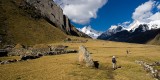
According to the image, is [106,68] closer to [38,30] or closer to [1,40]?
[1,40]

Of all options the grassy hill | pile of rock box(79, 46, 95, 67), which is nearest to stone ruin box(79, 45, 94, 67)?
pile of rock box(79, 46, 95, 67)

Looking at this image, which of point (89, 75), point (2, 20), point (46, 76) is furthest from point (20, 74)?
point (2, 20)

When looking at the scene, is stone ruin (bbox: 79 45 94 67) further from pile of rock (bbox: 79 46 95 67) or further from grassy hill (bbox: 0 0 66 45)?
grassy hill (bbox: 0 0 66 45)

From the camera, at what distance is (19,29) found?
550 feet

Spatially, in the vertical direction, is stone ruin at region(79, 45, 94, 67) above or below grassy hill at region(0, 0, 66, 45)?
below

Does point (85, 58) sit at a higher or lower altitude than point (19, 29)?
lower

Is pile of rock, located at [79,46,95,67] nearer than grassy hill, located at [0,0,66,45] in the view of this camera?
Yes

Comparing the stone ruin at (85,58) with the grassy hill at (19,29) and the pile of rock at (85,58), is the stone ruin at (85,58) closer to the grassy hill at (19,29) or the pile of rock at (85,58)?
the pile of rock at (85,58)

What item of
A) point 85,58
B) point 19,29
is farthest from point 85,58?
point 19,29

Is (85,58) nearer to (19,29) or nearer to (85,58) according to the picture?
(85,58)

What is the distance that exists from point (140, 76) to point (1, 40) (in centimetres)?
10744

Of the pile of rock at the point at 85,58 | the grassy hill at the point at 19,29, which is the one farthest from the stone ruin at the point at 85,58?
the grassy hill at the point at 19,29

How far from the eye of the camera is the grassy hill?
152625 millimetres

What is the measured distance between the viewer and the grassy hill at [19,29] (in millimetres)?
152625
